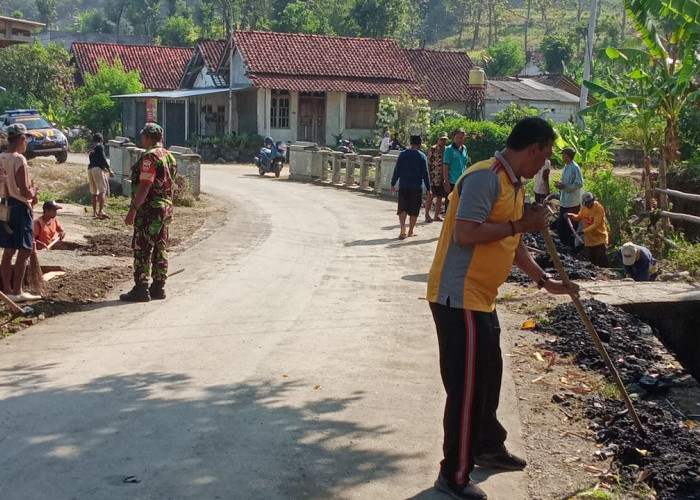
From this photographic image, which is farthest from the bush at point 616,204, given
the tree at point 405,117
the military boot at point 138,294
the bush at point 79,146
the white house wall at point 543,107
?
the bush at point 79,146

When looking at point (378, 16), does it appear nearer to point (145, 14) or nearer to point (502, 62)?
point (502, 62)

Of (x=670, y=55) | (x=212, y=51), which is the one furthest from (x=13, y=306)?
(x=212, y=51)

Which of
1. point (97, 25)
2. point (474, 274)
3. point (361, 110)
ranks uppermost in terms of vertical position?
point (97, 25)

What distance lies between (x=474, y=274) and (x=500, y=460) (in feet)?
4.13

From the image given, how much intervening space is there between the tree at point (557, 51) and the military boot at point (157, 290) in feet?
197

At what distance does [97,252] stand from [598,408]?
8599 millimetres

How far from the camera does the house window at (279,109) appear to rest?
38938mm

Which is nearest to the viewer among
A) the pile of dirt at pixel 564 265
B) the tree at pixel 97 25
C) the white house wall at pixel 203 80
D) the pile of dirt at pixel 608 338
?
the pile of dirt at pixel 608 338

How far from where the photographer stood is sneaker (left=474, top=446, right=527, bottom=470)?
16.4 feet

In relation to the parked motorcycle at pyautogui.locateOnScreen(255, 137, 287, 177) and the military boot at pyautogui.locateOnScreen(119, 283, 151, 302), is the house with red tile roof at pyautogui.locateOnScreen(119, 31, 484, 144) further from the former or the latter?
the military boot at pyautogui.locateOnScreen(119, 283, 151, 302)

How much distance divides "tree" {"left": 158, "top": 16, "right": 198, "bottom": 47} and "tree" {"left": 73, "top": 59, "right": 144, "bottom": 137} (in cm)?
3135

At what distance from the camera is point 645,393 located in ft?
22.6

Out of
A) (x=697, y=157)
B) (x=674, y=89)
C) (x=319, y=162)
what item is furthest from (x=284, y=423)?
(x=319, y=162)

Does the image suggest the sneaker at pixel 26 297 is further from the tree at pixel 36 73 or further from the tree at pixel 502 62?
the tree at pixel 502 62
